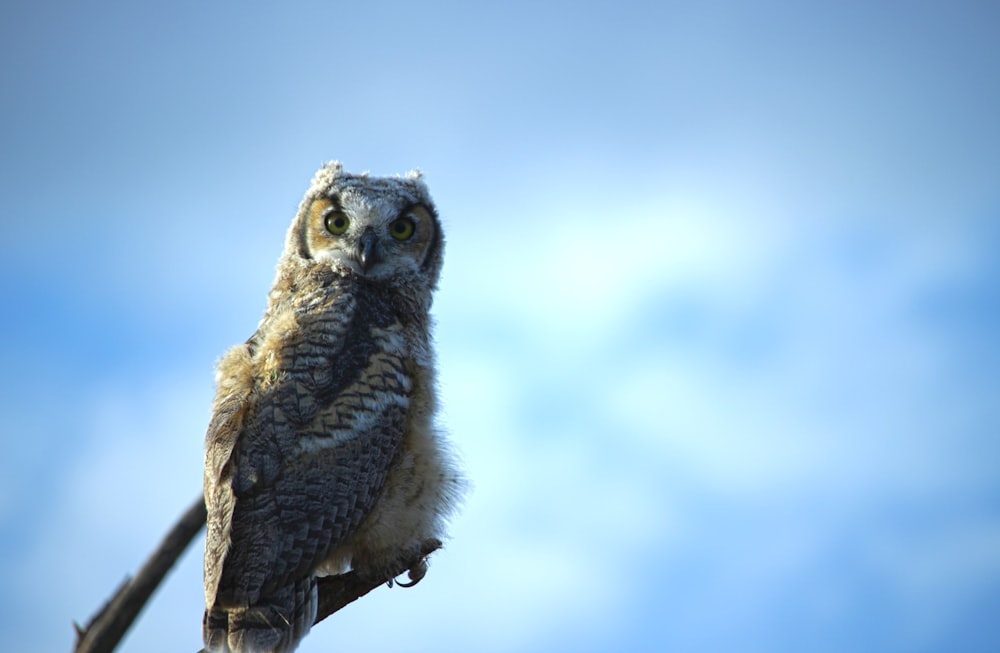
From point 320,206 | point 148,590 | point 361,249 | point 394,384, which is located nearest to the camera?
point 148,590

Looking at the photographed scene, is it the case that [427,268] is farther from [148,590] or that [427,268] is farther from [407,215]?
[148,590]

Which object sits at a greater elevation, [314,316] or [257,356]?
[314,316]

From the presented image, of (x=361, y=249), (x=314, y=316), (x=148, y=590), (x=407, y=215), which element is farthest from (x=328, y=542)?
(x=407, y=215)

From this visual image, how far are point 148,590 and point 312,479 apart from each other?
715 millimetres

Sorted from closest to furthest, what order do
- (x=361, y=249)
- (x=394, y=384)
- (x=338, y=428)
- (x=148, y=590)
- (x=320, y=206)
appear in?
(x=148, y=590), (x=338, y=428), (x=394, y=384), (x=361, y=249), (x=320, y=206)

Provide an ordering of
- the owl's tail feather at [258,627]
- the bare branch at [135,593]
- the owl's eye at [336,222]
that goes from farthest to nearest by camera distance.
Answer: the owl's eye at [336,222], the owl's tail feather at [258,627], the bare branch at [135,593]

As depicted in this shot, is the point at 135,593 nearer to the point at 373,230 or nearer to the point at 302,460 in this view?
the point at 302,460

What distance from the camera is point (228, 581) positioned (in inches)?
157

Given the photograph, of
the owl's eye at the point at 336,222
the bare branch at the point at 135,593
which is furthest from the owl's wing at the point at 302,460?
the owl's eye at the point at 336,222

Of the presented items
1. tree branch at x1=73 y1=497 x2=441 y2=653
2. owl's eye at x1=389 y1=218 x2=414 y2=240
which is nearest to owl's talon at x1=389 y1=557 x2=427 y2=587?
tree branch at x1=73 y1=497 x2=441 y2=653

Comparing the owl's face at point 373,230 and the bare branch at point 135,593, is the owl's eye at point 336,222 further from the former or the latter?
the bare branch at point 135,593

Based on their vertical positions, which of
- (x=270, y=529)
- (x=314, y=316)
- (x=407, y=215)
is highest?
(x=407, y=215)

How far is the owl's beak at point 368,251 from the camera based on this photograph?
16.8ft

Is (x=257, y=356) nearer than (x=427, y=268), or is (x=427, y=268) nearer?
(x=257, y=356)
